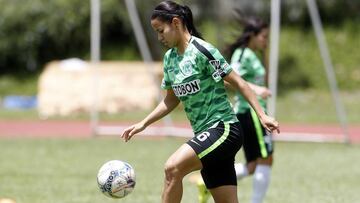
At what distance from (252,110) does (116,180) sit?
3.01m

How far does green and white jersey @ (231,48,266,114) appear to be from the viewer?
9742 millimetres

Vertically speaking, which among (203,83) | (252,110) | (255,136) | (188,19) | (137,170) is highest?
(188,19)

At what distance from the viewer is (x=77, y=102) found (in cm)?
2714

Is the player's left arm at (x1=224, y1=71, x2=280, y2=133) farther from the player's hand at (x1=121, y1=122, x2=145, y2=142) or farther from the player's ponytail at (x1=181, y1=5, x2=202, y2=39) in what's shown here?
the player's hand at (x1=121, y1=122, x2=145, y2=142)

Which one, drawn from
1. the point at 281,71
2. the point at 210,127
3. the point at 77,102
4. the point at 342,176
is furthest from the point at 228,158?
the point at 281,71

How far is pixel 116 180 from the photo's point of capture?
7.15 m

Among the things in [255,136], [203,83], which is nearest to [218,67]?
[203,83]

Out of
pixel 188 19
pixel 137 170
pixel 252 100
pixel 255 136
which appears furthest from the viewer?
pixel 137 170

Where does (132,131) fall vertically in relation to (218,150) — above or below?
below

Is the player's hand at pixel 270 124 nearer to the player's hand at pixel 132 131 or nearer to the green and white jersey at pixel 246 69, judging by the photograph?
the player's hand at pixel 132 131

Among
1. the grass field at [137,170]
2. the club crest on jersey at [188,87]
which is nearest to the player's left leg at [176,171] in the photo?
the club crest on jersey at [188,87]

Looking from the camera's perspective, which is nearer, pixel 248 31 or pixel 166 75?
pixel 166 75

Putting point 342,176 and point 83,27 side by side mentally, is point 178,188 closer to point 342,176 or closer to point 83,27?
point 342,176

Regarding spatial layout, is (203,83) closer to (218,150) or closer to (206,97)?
(206,97)
